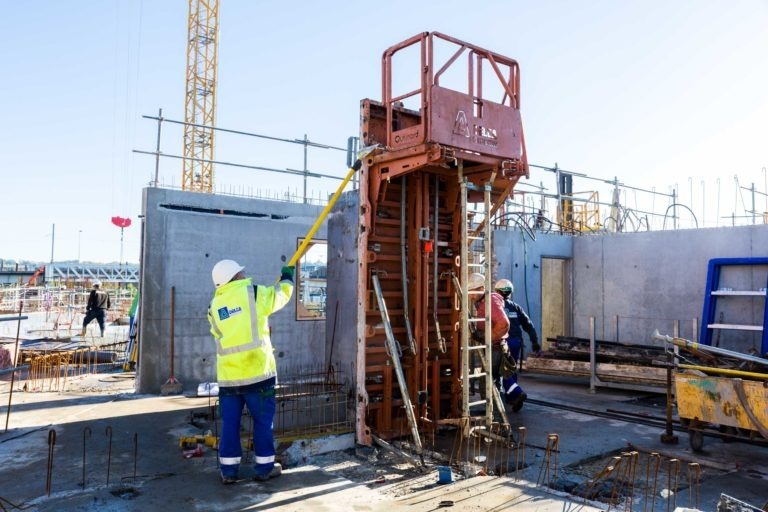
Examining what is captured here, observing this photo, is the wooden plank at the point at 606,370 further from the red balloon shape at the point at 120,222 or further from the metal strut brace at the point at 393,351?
the red balloon shape at the point at 120,222

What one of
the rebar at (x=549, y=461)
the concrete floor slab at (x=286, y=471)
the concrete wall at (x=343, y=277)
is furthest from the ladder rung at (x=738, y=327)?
the concrete wall at (x=343, y=277)

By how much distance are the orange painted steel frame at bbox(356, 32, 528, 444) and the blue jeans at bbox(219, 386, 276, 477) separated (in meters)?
1.45

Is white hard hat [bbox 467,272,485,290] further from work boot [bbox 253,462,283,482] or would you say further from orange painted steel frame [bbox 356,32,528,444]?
work boot [bbox 253,462,283,482]

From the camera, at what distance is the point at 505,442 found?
7152 mm

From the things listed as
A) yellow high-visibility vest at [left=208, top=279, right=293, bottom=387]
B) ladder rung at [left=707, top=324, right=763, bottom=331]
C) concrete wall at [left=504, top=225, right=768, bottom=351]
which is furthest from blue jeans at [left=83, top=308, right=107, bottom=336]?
ladder rung at [left=707, top=324, right=763, bottom=331]

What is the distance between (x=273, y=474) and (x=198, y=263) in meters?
5.74

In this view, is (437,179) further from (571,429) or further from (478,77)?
(571,429)

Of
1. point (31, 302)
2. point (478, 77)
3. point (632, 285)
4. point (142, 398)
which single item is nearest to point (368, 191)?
point (478, 77)

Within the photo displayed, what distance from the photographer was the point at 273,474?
5.88 m

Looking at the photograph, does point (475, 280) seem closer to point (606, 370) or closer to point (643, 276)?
point (606, 370)

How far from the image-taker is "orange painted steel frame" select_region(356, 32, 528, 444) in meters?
6.88

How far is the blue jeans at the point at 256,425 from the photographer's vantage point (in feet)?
18.6

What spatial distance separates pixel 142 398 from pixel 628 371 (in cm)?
889

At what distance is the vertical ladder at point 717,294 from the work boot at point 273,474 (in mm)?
9671
